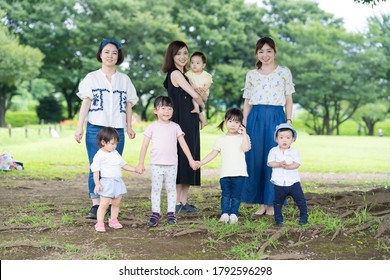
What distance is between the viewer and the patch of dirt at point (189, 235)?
4598 mm

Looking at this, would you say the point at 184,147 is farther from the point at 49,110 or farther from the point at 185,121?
the point at 49,110

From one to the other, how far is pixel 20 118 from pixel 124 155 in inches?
825

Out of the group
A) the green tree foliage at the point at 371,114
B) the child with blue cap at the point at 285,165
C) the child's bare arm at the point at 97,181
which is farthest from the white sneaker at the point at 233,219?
the green tree foliage at the point at 371,114

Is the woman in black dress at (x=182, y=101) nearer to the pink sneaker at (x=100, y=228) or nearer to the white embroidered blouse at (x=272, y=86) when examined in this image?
the white embroidered blouse at (x=272, y=86)

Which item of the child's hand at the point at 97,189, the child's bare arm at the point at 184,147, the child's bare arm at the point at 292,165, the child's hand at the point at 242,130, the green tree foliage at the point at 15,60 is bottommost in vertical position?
the child's hand at the point at 97,189

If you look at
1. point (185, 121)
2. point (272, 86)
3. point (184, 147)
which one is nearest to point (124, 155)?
point (185, 121)

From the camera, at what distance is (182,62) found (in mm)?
5773

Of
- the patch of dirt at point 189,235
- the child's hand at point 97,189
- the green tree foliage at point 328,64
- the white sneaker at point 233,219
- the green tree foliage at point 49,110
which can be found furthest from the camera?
the green tree foliage at point 49,110

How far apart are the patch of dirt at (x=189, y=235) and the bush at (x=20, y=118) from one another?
2878 cm

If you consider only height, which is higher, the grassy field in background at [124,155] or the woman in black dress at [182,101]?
the woman in black dress at [182,101]

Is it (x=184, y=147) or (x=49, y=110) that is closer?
(x=184, y=147)

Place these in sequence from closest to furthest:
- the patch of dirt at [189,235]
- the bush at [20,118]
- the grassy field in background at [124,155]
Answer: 1. the patch of dirt at [189,235]
2. the grassy field in background at [124,155]
3. the bush at [20,118]

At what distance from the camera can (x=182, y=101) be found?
19.2 ft

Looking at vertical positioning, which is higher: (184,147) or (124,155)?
(184,147)
